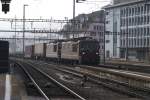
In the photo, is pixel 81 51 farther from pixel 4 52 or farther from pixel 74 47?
pixel 4 52

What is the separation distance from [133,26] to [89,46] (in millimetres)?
69122

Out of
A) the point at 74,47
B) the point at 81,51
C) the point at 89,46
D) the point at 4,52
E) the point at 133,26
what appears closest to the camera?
the point at 4,52

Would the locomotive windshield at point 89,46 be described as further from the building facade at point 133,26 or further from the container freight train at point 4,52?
the building facade at point 133,26

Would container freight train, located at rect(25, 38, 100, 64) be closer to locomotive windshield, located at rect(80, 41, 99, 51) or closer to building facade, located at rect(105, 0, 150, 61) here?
locomotive windshield, located at rect(80, 41, 99, 51)

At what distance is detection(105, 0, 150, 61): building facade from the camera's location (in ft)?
353

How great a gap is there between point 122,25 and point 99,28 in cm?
2683

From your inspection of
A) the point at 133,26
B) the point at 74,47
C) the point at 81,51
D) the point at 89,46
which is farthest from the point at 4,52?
the point at 133,26

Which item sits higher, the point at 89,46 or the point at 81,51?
the point at 89,46

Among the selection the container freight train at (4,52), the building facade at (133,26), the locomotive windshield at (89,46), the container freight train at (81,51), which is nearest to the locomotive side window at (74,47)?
the container freight train at (81,51)

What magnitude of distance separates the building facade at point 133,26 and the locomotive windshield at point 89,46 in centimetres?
5320

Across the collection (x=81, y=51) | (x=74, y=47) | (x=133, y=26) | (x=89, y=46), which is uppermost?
(x=133, y=26)

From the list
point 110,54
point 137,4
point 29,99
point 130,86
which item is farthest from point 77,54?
point 110,54

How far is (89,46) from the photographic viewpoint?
47406 millimetres

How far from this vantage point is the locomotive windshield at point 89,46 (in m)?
46.9
